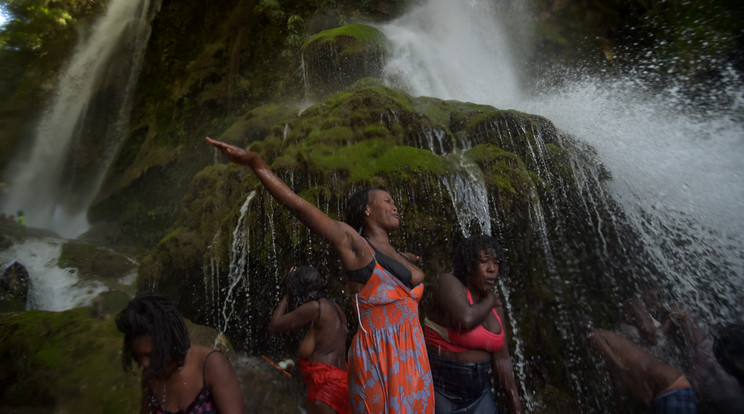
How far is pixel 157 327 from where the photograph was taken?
1870 millimetres

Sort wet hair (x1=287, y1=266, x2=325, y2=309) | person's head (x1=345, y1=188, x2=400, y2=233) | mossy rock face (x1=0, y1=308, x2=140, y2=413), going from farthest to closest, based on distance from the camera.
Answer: mossy rock face (x1=0, y1=308, x2=140, y2=413)
wet hair (x1=287, y1=266, x2=325, y2=309)
person's head (x1=345, y1=188, x2=400, y2=233)

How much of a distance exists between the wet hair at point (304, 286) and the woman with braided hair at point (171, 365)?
4.17ft

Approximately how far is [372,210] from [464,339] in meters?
1.00

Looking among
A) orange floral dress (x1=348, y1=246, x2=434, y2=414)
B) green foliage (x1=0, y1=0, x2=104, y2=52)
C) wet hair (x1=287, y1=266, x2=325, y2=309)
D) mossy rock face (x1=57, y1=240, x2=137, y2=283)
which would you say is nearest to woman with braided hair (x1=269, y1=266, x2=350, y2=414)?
wet hair (x1=287, y1=266, x2=325, y2=309)

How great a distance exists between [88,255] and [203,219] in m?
4.97

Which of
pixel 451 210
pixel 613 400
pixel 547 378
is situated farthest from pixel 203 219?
pixel 613 400

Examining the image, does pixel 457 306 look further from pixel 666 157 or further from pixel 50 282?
pixel 50 282

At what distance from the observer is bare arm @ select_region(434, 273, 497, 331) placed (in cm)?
234

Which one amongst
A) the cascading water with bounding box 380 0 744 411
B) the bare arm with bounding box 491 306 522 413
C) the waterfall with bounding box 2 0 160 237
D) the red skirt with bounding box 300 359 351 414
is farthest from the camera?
the waterfall with bounding box 2 0 160 237

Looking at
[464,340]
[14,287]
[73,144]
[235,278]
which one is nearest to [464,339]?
[464,340]

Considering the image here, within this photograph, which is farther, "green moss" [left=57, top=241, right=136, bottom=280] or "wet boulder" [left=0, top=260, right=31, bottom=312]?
"green moss" [left=57, top=241, right=136, bottom=280]

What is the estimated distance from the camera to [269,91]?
41.7ft

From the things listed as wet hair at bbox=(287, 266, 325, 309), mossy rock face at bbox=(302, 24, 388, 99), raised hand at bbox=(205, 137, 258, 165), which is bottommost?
wet hair at bbox=(287, 266, 325, 309)

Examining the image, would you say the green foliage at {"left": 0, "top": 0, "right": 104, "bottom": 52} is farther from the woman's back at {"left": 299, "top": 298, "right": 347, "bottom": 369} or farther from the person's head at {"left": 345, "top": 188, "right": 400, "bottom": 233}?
the person's head at {"left": 345, "top": 188, "right": 400, "bottom": 233}
